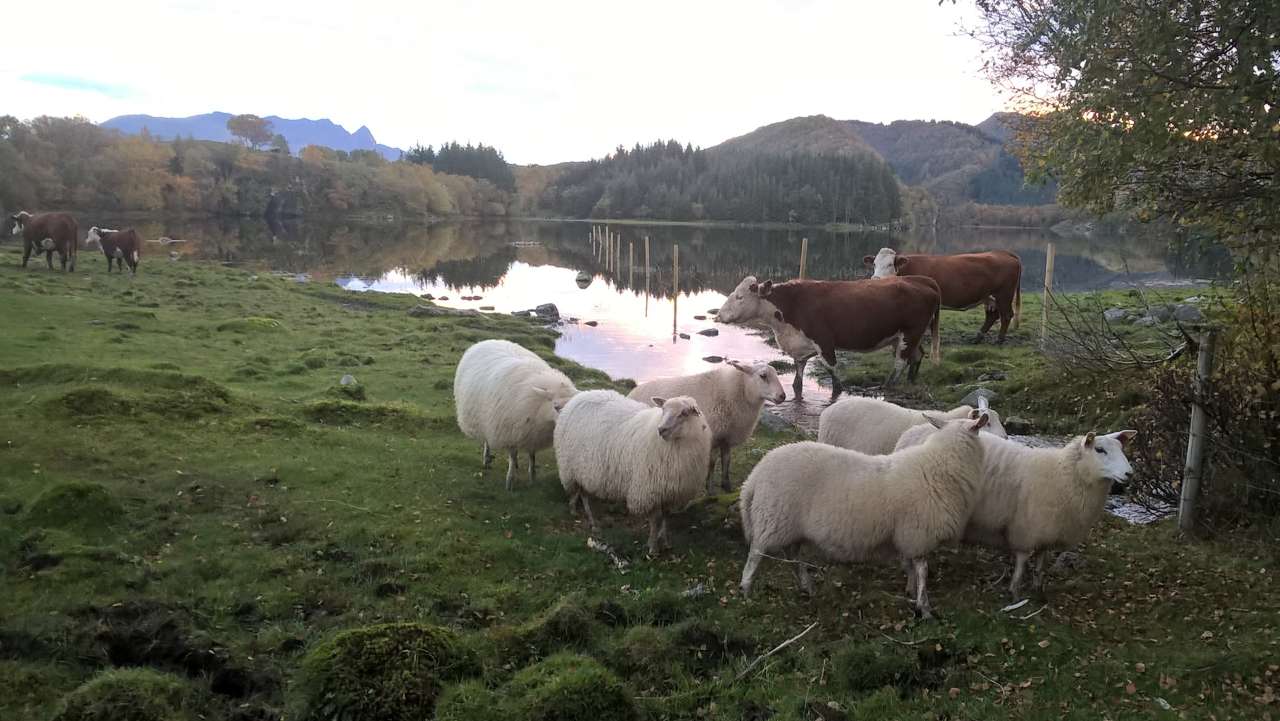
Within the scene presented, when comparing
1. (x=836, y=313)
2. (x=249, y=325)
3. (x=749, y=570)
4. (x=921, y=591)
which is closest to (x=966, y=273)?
(x=836, y=313)

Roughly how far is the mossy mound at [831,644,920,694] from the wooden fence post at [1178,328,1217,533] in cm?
427

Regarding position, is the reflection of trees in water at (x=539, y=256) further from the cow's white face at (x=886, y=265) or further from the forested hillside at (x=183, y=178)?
the cow's white face at (x=886, y=265)

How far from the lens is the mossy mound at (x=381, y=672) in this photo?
15.8ft

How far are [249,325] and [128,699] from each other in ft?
61.5

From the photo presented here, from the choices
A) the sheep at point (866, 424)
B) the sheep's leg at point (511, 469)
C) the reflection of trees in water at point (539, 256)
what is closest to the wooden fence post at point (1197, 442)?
the sheep at point (866, 424)

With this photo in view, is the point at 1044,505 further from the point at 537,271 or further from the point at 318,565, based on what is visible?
the point at 537,271

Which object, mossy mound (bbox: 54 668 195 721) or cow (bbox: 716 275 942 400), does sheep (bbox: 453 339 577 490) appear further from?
cow (bbox: 716 275 942 400)

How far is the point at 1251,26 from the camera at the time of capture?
605cm

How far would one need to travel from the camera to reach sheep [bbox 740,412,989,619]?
6.56m

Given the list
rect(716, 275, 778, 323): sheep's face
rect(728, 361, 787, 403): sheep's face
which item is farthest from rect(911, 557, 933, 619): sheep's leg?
rect(716, 275, 778, 323): sheep's face

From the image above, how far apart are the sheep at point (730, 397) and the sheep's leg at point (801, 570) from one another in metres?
2.86

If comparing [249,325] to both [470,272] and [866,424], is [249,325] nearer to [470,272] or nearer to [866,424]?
[866,424]

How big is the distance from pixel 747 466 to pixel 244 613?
280 inches

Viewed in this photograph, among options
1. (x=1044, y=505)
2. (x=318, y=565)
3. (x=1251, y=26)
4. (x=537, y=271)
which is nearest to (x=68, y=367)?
(x=318, y=565)
